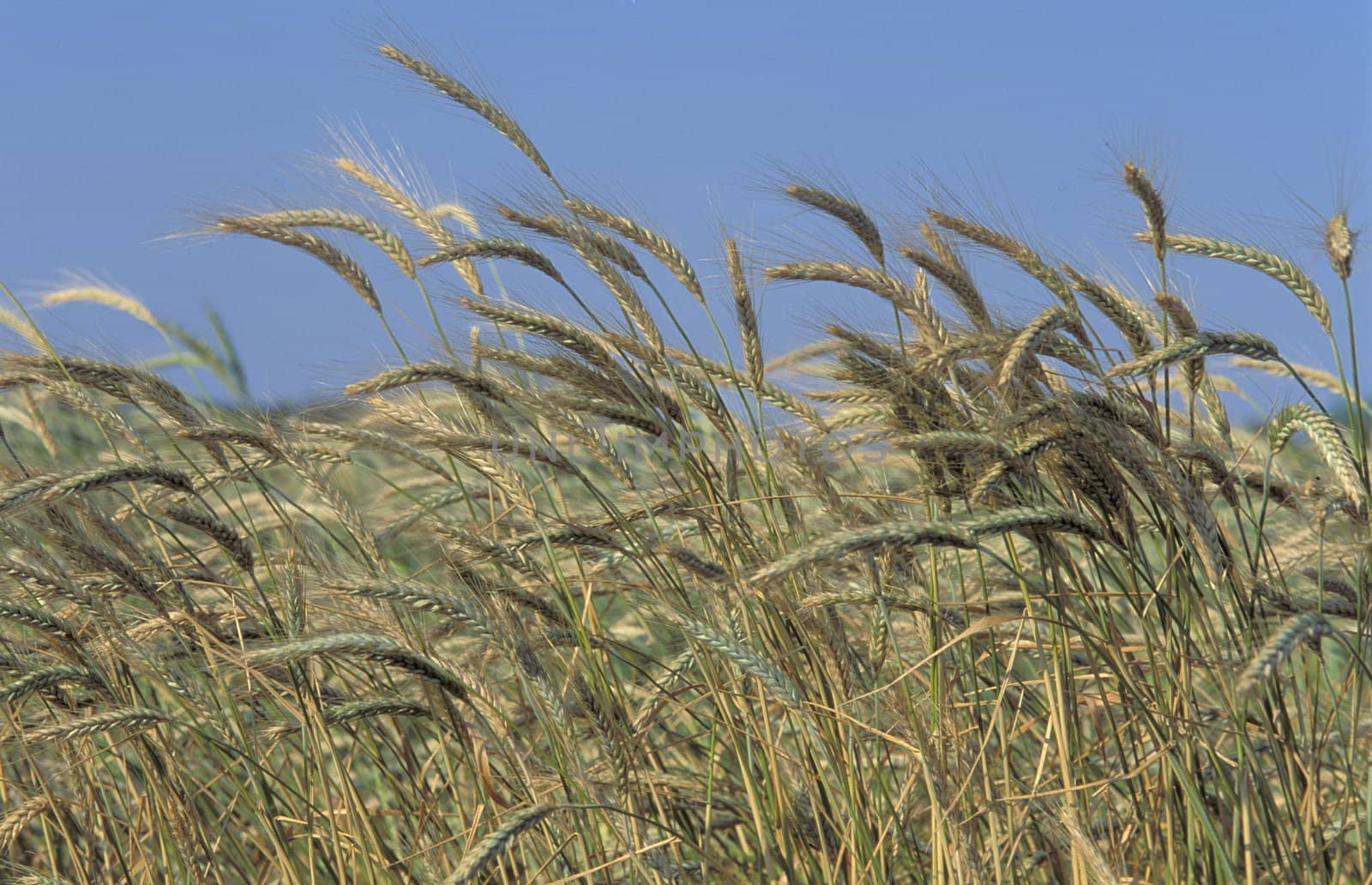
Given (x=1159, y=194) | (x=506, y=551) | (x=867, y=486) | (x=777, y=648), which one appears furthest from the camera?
(x=867, y=486)

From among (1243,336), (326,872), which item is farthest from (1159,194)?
(326,872)

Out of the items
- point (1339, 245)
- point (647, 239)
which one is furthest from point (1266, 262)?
point (647, 239)

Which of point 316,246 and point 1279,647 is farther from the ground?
point 316,246

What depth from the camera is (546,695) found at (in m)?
1.85

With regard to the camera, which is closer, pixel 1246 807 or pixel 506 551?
pixel 1246 807

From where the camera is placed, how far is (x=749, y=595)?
2.22 meters

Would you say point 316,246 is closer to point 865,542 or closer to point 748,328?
point 748,328

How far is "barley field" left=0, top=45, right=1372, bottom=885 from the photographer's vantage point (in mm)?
1927

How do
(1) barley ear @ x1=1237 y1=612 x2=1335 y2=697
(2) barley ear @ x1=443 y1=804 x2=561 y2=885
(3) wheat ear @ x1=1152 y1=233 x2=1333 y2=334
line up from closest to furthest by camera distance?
(1) barley ear @ x1=1237 y1=612 x2=1335 y2=697
(2) barley ear @ x1=443 y1=804 x2=561 y2=885
(3) wheat ear @ x1=1152 y1=233 x2=1333 y2=334

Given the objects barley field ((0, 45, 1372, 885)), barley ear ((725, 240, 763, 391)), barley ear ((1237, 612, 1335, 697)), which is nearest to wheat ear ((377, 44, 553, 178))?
barley field ((0, 45, 1372, 885))

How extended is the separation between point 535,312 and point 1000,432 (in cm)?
90

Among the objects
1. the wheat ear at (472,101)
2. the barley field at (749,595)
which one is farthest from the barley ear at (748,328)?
the wheat ear at (472,101)

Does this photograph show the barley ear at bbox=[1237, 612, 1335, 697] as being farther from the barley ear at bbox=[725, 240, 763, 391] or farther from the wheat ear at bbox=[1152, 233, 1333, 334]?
the barley ear at bbox=[725, 240, 763, 391]

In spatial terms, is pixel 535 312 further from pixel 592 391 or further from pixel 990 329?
pixel 990 329
